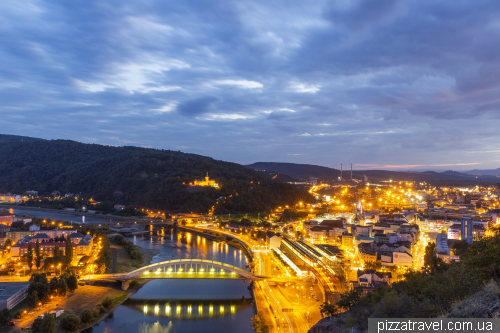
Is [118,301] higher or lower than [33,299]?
lower

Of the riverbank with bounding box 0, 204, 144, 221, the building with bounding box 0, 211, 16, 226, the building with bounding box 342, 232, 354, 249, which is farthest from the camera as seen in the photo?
the riverbank with bounding box 0, 204, 144, 221

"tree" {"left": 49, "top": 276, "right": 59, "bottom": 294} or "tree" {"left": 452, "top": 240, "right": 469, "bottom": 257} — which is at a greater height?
"tree" {"left": 452, "top": 240, "right": 469, "bottom": 257}

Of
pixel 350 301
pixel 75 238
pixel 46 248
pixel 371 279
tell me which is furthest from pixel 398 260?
pixel 75 238

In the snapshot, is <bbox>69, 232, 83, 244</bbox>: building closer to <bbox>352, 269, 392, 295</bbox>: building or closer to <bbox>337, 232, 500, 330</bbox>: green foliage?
<bbox>352, 269, 392, 295</bbox>: building

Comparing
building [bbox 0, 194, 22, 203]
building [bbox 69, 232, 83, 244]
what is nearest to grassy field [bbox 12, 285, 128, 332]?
building [bbox 69, 232, 83, 244]

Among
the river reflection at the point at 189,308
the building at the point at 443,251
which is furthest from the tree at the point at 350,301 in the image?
the building at the point at 443,251

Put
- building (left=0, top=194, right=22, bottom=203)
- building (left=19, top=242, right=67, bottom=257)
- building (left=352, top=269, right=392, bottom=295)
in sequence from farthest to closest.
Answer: building (left=0, top=194, right=22, bottom=203) < building (left=19, top=242, right=67, bottom=257) < building (left=352, top=269, right=392, bottom=295)

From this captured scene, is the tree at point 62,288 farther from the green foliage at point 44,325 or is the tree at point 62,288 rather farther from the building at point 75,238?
the building at point 75,238

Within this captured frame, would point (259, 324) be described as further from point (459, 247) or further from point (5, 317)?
point (459, 247)
